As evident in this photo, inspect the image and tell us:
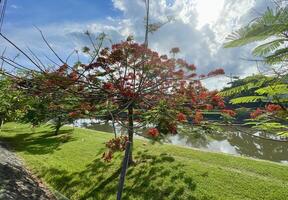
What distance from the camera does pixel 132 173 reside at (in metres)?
11.2

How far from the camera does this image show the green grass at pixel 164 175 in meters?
9.27

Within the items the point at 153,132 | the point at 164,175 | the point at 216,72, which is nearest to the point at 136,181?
the point at 164,175

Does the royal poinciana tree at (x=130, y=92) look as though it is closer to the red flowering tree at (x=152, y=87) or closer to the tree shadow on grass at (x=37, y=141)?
the red flowering tree at (x=152, y=87)

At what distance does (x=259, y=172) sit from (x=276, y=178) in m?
0.70

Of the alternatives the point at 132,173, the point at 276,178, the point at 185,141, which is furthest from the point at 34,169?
the point at 185,141

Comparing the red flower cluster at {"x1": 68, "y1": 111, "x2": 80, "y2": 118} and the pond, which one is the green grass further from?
the red flower cluster at {"x1": 68, "y1": 111, "x2": 80, "y2": 118}

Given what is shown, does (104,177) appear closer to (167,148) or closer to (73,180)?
(73,180)

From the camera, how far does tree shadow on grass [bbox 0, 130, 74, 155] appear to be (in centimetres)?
1678

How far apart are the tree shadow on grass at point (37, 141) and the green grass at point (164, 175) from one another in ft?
3.84

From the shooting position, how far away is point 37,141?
19594 mm

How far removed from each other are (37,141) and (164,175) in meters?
11.9

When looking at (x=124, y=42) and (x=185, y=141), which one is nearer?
(x=124, y=42)

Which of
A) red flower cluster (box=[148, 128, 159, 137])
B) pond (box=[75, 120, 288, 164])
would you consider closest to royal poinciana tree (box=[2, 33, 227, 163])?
red flower cluster (box=[148, 128, 159, 137])

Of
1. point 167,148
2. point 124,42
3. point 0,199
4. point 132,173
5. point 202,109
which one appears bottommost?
point 0,199
